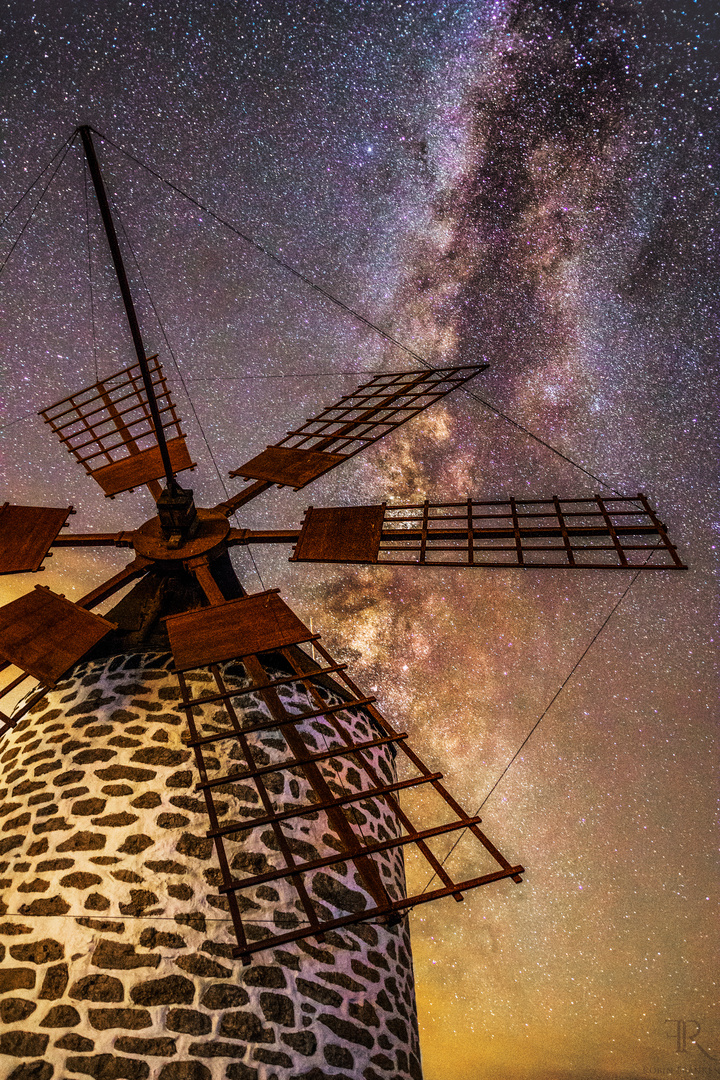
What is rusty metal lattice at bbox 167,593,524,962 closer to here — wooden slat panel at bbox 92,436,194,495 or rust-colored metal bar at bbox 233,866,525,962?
rust-colored metal bar at bbox 233,866,525,962

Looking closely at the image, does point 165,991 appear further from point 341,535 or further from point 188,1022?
point 341,535

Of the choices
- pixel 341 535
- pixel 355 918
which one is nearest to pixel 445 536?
pixel 341 535

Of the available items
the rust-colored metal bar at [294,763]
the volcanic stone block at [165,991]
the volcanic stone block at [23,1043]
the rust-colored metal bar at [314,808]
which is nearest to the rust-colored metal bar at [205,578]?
the rust-colored metal bar at [294,763]

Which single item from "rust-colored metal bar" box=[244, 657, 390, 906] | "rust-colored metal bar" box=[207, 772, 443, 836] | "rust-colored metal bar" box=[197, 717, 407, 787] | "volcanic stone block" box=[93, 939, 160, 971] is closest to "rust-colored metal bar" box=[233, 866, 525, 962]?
"rust-colored metal bar" box=[244, 657, 390, 906]

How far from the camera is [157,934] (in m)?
4.23

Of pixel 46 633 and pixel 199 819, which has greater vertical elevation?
pixel 46 633

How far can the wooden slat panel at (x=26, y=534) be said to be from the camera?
5.73 meters

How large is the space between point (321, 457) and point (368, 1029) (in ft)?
16.3

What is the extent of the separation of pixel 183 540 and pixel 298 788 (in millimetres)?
2658

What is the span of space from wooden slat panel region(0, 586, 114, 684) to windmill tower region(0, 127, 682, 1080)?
0.06 ft

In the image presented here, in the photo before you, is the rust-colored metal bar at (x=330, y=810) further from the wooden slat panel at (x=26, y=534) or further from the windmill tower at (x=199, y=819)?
the wooden slat panel at (x=26, y=534)

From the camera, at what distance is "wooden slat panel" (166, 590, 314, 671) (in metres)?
4.61

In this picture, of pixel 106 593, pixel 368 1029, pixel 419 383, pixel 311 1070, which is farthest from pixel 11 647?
pixel 419 383

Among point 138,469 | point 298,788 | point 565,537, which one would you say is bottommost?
point 298,788
